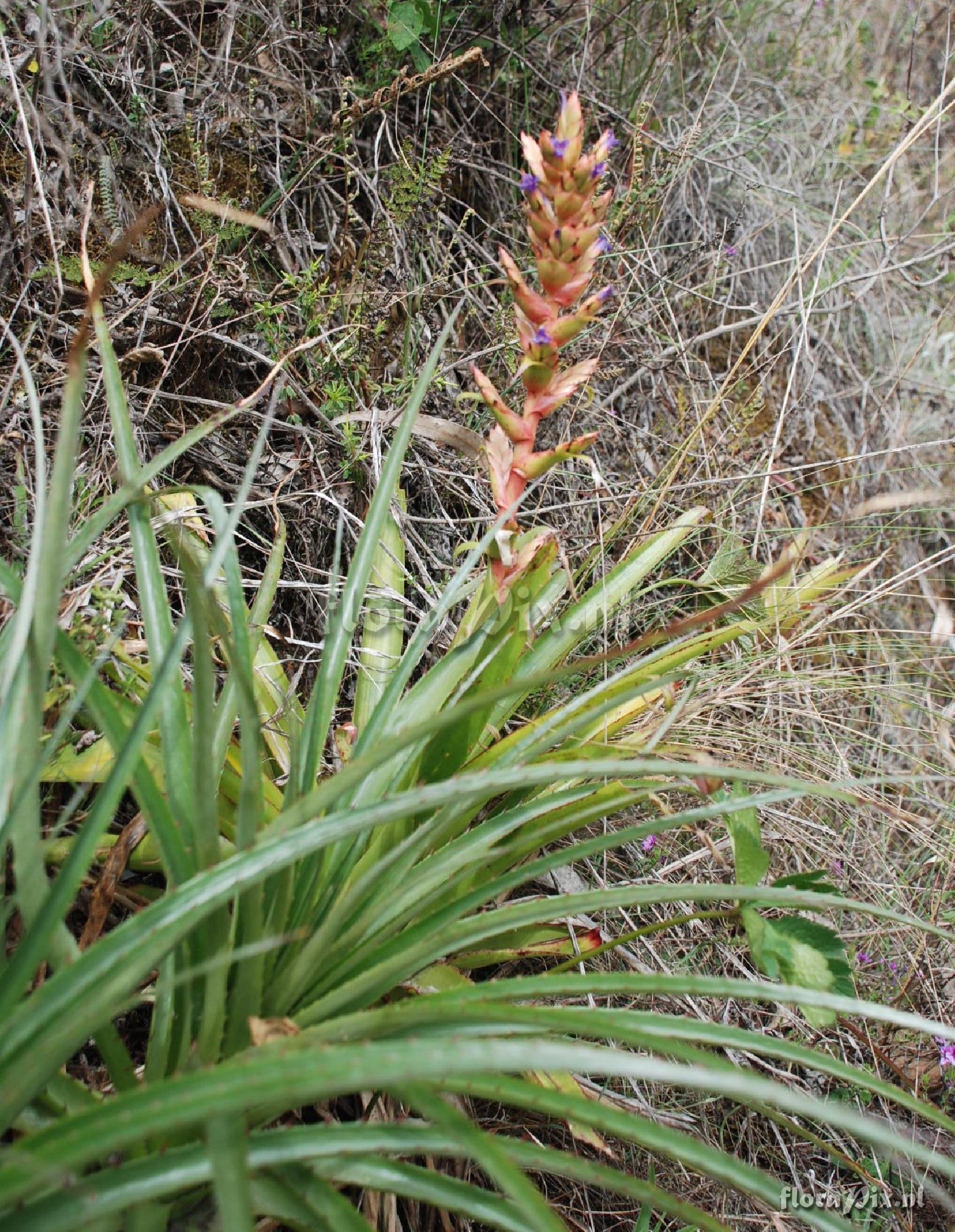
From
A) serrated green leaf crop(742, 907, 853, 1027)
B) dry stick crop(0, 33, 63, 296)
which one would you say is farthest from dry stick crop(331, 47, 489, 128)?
serrated green leaf crop(742, 907, 853, 1027)

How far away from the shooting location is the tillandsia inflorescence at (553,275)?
122 centimetres

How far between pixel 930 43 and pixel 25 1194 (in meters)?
5.17

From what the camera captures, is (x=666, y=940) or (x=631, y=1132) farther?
(x=666, y=940)

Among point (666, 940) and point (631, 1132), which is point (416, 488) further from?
point (631, 1132)

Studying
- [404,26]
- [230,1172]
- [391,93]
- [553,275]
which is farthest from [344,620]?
[404,26]

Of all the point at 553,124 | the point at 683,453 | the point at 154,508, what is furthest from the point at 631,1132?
the point at 553,124

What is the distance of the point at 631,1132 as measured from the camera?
82 centimetres

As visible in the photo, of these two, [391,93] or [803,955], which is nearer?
[803,955]

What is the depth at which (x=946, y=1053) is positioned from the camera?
1.62 m

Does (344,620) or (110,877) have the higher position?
(344,620)

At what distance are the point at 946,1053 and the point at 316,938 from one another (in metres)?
1.35

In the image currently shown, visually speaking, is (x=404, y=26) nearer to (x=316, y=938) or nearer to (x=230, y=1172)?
(x=316, y=938)

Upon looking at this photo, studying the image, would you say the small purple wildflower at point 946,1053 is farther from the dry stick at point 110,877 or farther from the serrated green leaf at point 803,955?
the dry stick at point 110,877

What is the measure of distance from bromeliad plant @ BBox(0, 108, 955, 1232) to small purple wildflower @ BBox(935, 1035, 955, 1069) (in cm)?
32
